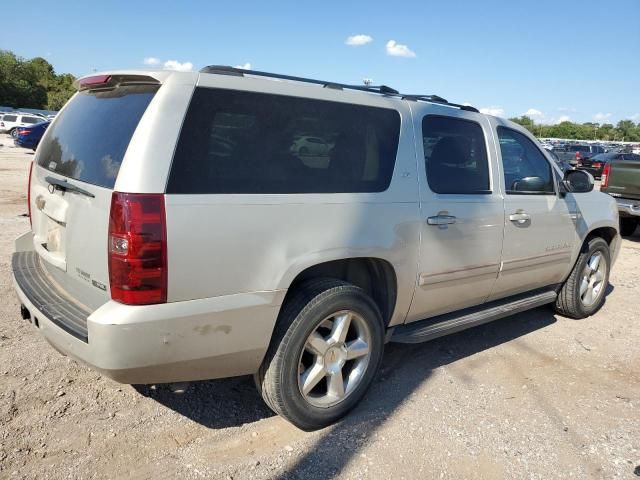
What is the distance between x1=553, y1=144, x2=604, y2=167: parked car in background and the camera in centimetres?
2931

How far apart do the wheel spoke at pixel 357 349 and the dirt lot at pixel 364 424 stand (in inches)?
16.0

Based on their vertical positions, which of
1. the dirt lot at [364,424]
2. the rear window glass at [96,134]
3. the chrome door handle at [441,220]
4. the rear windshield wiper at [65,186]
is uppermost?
the rear window glass at [96,134]

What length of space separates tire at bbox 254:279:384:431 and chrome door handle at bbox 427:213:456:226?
67 centimetres

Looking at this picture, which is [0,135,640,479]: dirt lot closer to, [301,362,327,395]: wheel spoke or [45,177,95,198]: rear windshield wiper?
[301,362,327,395]: wheel spoke

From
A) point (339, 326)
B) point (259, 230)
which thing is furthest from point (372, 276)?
point (259, 230)

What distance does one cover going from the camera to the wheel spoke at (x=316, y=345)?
2.92 meters

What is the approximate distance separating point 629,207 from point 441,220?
7628 mm

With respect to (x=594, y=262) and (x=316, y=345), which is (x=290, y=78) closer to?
(x=316, y=345)

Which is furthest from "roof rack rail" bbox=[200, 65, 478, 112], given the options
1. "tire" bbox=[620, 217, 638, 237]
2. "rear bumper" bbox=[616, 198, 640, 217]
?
"tire" bbox=[620, 217, 638, 237]

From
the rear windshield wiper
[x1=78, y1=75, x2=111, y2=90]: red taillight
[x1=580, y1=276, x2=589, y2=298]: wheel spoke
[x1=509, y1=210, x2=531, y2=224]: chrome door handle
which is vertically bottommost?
[x1=580, y1=276, x2=589, y2=298]: wheel spoke

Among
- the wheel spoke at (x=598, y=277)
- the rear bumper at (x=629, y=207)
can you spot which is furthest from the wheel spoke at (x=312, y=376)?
the rear bumper at (x=629, y=207)

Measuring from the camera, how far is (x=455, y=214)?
3533 mm

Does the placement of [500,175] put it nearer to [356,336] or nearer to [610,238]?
[356,336]

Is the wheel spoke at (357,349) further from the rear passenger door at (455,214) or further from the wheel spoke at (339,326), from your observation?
the rear passenger door at (455,214)
